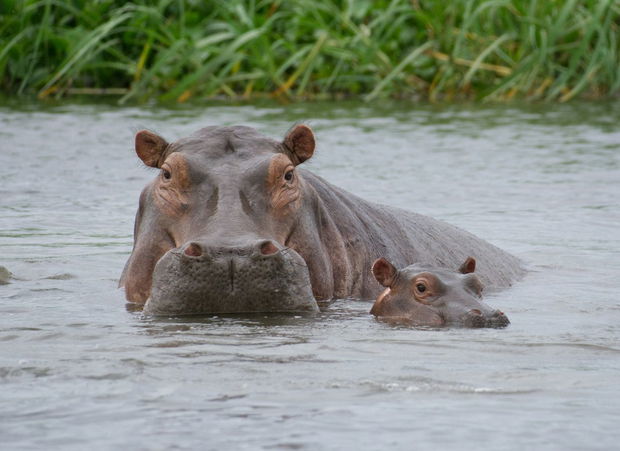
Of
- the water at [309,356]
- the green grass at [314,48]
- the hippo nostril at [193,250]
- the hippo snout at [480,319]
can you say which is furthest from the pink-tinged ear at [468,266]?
the green grass at [314,48]

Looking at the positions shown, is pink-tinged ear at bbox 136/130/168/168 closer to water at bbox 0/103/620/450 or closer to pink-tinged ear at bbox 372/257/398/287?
water at bbox 0/103/620/450

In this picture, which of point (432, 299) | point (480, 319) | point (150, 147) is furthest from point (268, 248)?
point (150, 147)

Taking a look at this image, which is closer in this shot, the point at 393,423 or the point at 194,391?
the point at 393,423

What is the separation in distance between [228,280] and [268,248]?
23 centimetres

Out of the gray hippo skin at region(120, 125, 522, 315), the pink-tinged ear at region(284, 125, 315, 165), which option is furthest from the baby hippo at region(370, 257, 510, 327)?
the pink-tinged ear at region(284, 125, 315, 165)

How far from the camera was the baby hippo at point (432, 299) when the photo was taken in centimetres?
653

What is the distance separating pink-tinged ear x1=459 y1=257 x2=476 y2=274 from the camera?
7156mm

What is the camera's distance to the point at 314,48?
64.4 ft

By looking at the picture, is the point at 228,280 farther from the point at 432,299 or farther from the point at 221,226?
the point at 432,299

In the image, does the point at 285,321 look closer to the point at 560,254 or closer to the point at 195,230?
the point at 195,230

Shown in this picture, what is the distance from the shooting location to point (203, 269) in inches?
250

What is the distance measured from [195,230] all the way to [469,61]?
14171mm

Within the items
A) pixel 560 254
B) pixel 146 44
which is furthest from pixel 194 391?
pixel 146 44

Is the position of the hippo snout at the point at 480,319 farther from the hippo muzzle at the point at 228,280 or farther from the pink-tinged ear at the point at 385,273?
the hippo muzzle at the point at 228,280
